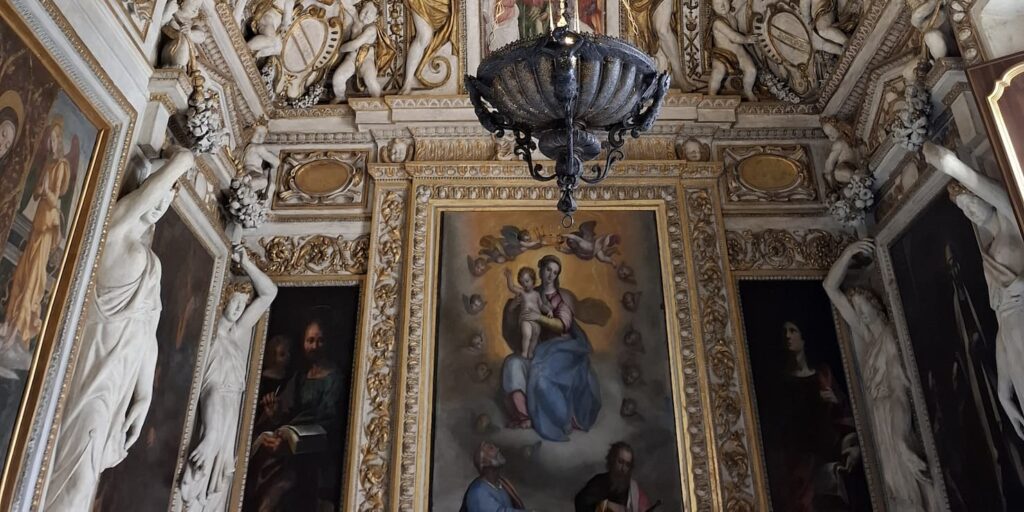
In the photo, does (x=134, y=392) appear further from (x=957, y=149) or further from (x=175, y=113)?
(x=957, y=149)

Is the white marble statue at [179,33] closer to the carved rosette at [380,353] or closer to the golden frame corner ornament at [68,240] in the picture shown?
A: the golden frame corner ornament at [68,240]

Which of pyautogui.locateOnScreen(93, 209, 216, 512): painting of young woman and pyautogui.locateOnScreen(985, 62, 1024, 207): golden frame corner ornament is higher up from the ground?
pyautogui.locateOnScreen(985, 62, 1024, 207): golden frame corner ornament

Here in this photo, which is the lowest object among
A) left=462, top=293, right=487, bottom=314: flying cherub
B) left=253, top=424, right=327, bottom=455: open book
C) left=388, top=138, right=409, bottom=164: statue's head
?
left=253, top=424, right=327, bottom=455: open book

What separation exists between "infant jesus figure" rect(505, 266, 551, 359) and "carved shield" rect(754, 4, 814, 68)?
324 centimetres

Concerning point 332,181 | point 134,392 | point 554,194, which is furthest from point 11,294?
point 554,194

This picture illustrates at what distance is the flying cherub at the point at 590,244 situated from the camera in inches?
278

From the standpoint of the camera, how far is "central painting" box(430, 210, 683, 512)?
6.18 meters

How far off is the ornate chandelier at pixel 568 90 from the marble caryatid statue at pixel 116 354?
2320mm

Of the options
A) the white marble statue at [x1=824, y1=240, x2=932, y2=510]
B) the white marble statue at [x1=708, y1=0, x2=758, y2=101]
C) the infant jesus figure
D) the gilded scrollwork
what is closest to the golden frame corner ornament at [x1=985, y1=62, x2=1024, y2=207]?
the white marble statue at [x1=824, y1=240, x2=932, y2=510]

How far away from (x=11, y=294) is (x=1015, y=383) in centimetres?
543

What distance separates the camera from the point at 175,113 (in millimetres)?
5473

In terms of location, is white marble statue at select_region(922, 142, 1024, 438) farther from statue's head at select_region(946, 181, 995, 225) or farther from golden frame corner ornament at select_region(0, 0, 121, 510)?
golden frame corner ornament at select_region(0, 0, 121, 510)

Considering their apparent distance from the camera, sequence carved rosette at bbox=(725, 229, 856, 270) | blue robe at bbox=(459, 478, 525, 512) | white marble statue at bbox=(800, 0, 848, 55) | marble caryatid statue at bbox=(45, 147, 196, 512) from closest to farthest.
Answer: marble caryatid statue at bbox=(45, 147, 196, 512), blue robe at bbox=(459, 478, 525, 512), white marble statue at bbox=(800, 0, 848, 55), carved rosette at bbox=(725, 229, 856, 270)

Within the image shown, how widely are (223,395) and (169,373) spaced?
704mm
